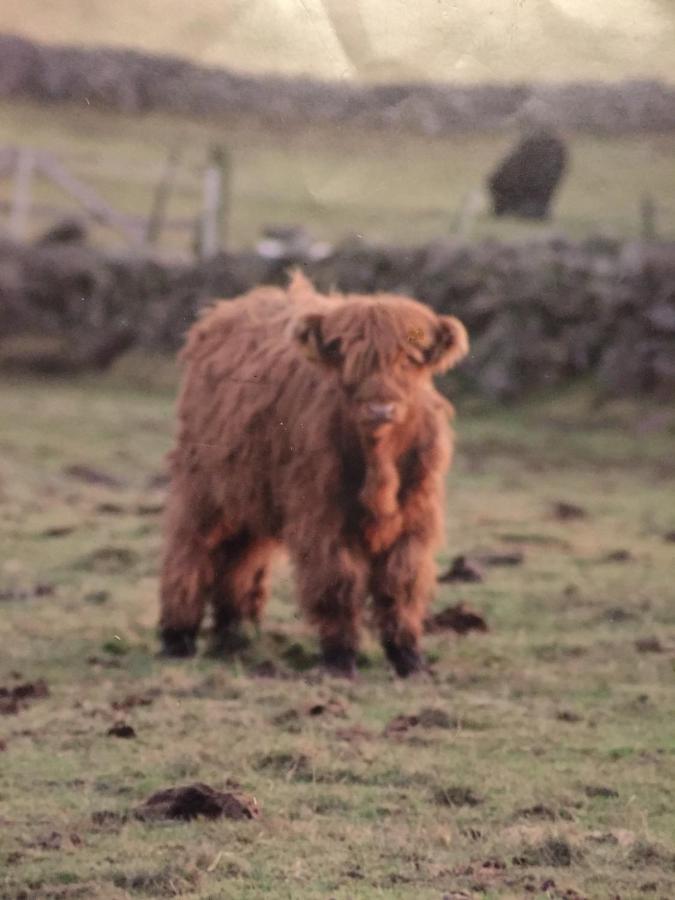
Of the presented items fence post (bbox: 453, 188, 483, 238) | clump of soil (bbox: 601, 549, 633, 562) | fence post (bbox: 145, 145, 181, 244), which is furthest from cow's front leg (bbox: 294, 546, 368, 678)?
fence post (bbox: 145, 145, 181, 244)

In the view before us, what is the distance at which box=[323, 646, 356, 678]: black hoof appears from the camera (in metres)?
6.82

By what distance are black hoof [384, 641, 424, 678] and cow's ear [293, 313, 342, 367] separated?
44.1 inches

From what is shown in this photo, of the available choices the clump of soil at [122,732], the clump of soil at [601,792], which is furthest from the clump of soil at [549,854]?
the clump of soil at [122,732]

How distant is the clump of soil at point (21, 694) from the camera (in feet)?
20.2

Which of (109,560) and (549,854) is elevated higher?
(549,854)

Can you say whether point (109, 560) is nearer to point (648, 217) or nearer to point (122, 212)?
point (648, 217)

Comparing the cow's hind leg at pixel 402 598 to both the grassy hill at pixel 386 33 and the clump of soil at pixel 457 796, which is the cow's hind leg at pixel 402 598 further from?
the grassy hill at pixel 386 33

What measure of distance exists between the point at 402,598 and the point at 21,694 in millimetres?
1527

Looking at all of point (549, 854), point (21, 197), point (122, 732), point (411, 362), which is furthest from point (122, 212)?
point (549, 854)

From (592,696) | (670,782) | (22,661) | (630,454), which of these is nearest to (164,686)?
(22,661)

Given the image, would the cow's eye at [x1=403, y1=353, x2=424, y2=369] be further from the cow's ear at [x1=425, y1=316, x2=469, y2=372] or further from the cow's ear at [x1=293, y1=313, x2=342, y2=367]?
the cow's ear at [x1=293, y1=313, x2=342, y2=367]

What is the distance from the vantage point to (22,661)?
6953 millimetres

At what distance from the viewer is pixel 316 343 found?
6.79m

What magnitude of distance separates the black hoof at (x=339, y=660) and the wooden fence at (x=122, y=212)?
9.91 metres
